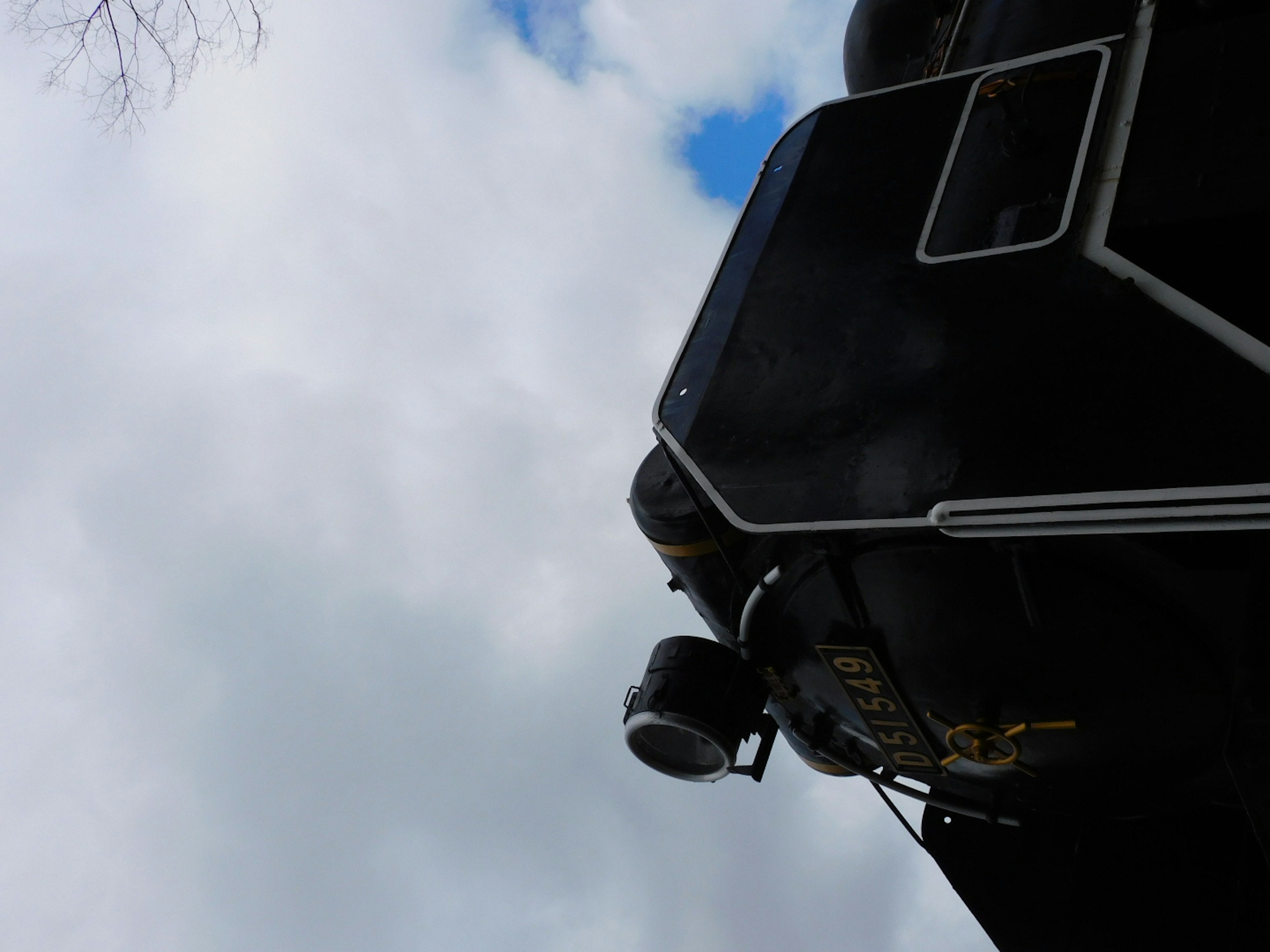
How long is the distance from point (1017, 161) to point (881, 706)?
7.16 ft

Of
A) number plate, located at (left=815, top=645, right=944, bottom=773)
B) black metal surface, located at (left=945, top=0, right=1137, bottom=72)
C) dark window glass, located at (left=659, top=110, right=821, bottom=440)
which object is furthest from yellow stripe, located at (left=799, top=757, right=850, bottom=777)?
black metal surface, located at (left=945, top=0, right=1137, bottom=72)

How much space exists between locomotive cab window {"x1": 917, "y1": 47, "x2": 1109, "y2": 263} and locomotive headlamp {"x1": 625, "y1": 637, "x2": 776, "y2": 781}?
6.34ft

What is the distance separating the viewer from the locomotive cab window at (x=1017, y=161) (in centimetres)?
360

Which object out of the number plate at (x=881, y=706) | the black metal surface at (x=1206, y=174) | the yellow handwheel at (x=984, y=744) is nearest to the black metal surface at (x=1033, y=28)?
the black metal surface at (x=1206, y=174)

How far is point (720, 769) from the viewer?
4.50 meters

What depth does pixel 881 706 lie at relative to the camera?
3846 mm

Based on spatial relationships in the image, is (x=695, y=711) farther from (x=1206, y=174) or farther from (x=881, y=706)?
(x=1206, y=174)

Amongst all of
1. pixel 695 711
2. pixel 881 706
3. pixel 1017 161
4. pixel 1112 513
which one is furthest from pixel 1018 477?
pixel 695 711

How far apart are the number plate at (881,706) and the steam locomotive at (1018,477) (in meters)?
0.02

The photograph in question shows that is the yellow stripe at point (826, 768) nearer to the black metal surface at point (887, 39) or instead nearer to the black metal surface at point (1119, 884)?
the black metal surface at point (1119, 884)

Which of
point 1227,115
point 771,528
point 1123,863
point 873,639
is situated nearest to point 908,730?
point 873,639

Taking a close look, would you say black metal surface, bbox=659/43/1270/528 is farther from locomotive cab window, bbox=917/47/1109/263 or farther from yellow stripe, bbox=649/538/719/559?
yellow stripe, bbox=649/538/719/559

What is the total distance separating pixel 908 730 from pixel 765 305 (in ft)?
5.85

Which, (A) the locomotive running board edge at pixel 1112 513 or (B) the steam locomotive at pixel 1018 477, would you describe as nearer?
(A) the locomotive running board edge at pixel 1112 513
